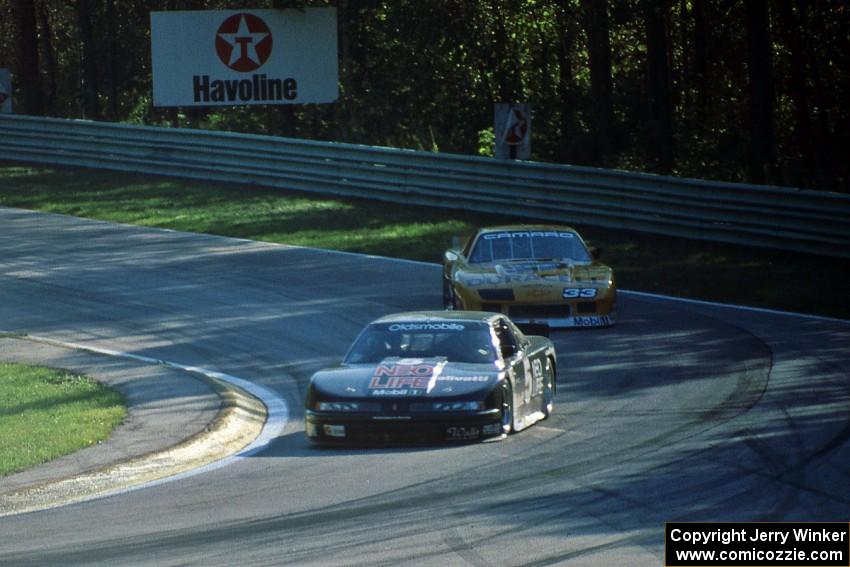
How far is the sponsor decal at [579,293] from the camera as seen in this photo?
56.7 feet

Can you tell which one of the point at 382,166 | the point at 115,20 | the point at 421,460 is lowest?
the point at 421,460

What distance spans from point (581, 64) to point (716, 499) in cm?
3984

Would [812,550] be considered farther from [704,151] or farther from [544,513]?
[704,151]

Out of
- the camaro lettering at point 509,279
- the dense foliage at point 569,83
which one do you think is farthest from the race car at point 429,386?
the dense foliage at point 569,83

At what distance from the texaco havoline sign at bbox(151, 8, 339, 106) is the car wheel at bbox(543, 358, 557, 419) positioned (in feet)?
71.8

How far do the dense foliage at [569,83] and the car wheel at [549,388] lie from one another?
15.8m

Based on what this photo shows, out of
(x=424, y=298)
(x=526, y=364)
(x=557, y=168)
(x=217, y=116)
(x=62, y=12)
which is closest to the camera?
(x=526, y=364)

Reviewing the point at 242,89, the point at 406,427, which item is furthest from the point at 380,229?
the point at 406,427

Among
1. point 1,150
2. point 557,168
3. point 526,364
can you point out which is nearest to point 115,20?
point 1,150

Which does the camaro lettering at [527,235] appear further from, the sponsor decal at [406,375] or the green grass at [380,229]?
A: the sponsor decal at [406,375]

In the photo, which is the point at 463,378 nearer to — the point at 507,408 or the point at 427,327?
the point at 507,408

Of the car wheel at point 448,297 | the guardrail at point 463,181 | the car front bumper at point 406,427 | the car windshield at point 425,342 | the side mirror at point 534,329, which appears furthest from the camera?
the guardrail at point 463,181

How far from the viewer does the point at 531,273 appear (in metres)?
17.6

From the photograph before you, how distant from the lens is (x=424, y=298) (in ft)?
62.6
